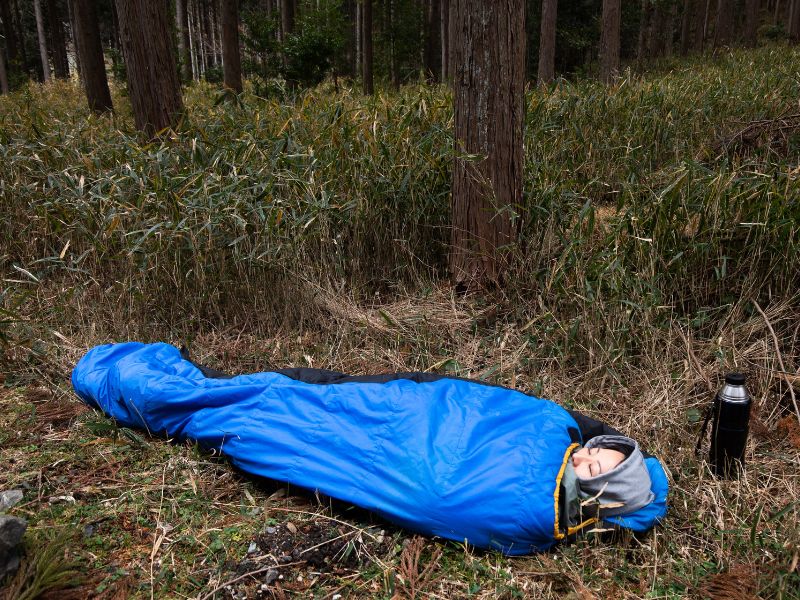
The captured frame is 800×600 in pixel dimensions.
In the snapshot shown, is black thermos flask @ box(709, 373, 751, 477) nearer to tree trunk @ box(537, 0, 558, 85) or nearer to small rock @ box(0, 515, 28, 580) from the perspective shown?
small rock @ box(0, 515, 28, 580)

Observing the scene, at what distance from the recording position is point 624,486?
5.94 ft

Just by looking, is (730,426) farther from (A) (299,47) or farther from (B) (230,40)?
(A) (299,47)

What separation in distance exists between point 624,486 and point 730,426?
505 millimetres

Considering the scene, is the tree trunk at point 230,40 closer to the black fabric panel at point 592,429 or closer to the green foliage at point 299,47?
the green foliage at point 299,47

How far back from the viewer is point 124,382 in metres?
2.50

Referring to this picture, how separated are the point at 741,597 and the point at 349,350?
1958mm

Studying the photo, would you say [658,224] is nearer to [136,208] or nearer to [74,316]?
[136,208]

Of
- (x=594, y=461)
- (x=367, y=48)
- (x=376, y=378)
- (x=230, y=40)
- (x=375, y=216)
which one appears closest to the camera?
(x=594, y=461)

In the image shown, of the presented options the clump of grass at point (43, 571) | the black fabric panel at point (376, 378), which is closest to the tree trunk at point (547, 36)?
the black fabric panel at point (376, 378)

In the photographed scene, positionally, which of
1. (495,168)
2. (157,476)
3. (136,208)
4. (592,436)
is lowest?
(157,476)

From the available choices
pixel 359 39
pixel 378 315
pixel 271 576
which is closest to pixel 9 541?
pixel 271 576

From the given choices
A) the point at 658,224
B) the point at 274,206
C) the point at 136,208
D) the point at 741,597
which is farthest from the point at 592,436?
the point at 136,208

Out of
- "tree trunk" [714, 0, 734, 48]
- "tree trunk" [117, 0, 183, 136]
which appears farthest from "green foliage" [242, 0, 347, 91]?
"tree trunk" [714, 0, 734, 48]

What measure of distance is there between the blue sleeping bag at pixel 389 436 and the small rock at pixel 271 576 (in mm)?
315
